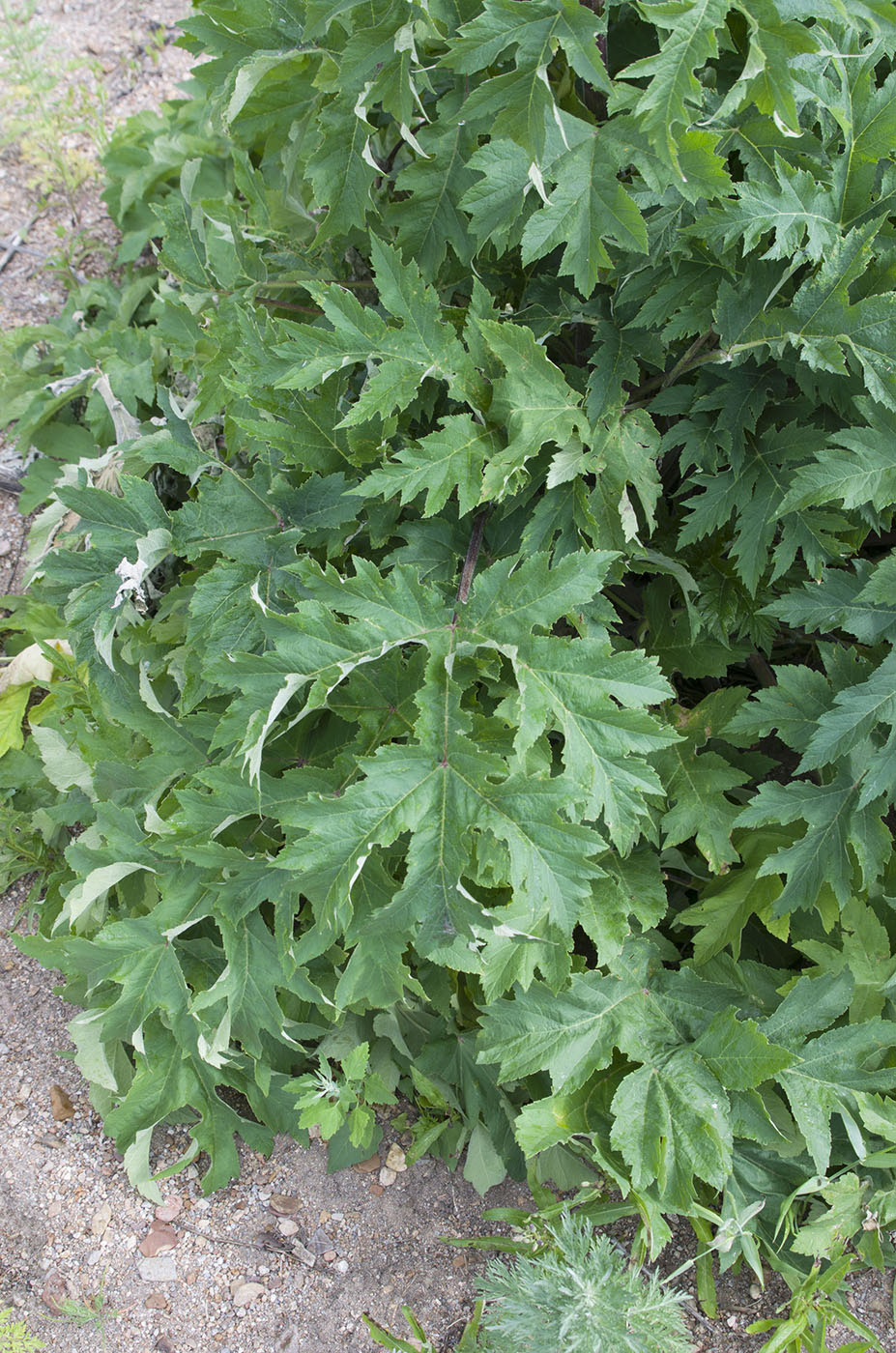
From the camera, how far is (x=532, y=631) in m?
1.72

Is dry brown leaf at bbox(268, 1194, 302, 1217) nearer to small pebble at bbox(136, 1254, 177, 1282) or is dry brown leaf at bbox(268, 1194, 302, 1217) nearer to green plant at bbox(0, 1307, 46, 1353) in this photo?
small pebble at bbox(136, 1254, 177, 1282)

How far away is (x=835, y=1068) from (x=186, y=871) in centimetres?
126

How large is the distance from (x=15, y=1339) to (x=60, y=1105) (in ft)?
1.54

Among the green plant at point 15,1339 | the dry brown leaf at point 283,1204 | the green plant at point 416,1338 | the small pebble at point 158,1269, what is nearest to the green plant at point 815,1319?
the green plant at point 416,1338

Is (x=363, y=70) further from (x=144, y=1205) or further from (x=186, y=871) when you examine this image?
(x=144, y=1205)

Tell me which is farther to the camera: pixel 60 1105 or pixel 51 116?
pixel 51 116

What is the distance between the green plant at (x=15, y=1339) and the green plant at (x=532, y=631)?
13.5 inches

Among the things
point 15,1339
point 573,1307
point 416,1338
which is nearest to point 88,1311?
point 15,1339

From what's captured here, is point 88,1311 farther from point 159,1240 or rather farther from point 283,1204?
point 283,1204

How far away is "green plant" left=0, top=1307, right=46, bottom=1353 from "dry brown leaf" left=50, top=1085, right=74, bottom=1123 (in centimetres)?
40

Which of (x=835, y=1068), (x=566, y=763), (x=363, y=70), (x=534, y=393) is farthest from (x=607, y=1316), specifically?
(x=363, y=70)

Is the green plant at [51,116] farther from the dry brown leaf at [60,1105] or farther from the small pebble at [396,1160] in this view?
the small pebble at [396,1160]

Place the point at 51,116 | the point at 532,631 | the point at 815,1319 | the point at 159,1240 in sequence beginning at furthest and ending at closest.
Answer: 1. the point at 51,116
2. the point at 159,1240
3. the point at 815,1319
4. the point at 532,631

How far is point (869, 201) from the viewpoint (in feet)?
5.77
